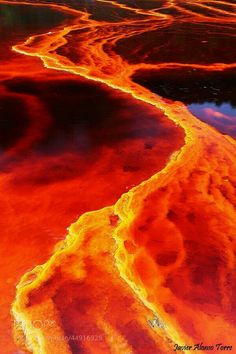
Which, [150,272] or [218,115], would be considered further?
[218,115]

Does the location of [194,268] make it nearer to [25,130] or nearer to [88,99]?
[25,130]

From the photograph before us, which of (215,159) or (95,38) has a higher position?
(95,38)

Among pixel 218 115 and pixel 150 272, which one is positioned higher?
pixel 218 115

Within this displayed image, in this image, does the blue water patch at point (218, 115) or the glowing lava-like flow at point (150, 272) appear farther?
the blue water patch at point (218, 115)

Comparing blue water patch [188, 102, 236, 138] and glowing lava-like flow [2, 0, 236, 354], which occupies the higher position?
blue water patch [188, 102, 236, 138]

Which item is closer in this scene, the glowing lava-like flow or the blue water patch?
the glowing lava-like flow

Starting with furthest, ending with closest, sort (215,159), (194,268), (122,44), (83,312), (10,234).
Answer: (122,44)
(215,159)
(10,234)
(194,268)
(83,312)

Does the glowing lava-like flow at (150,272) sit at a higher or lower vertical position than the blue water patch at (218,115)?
lower

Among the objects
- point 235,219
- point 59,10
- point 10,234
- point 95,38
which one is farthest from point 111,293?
point 59,10
